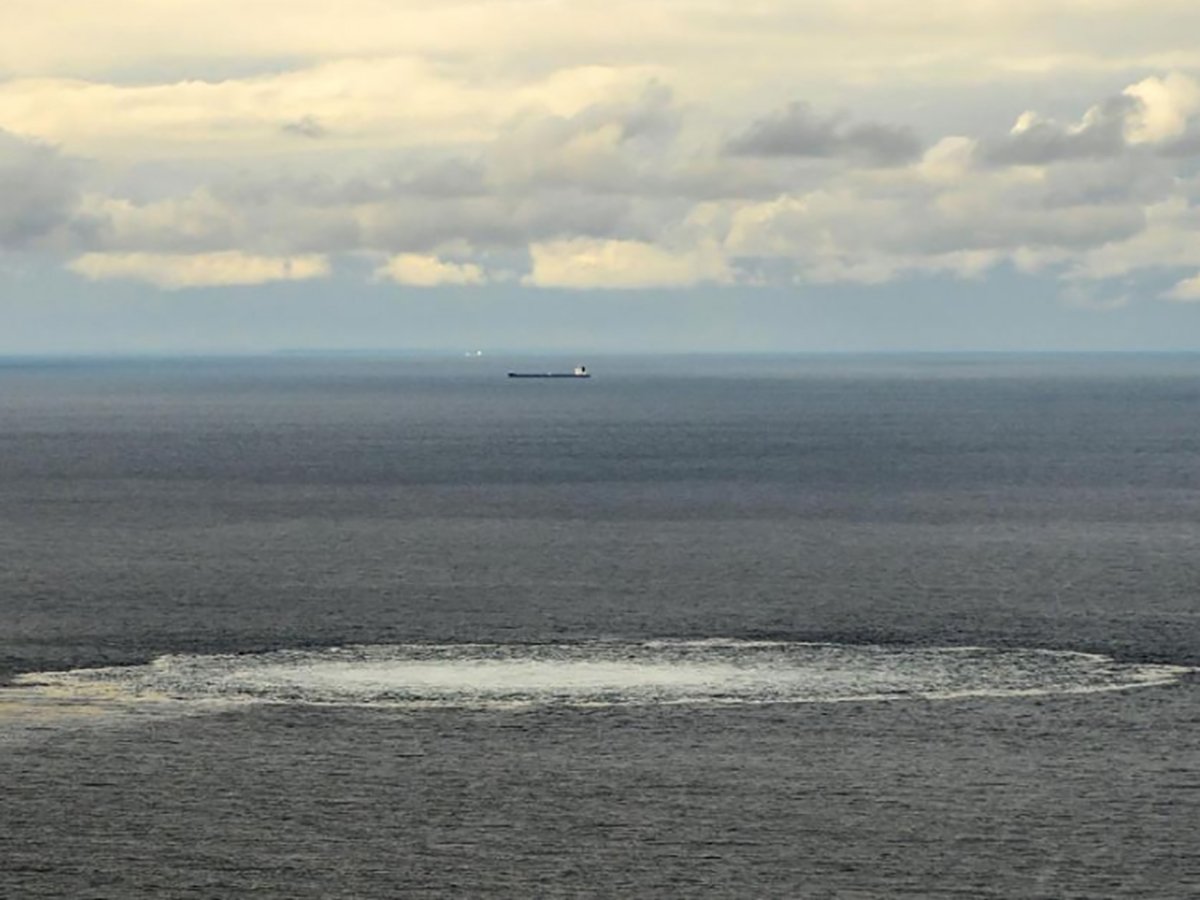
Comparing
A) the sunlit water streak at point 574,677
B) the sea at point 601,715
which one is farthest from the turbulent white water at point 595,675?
the sea at point 601,715

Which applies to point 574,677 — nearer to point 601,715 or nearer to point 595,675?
point 595,675

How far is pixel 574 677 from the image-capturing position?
7900cm

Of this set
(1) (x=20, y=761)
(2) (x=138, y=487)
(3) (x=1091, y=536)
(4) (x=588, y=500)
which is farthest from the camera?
(2) (x=138, y=487)

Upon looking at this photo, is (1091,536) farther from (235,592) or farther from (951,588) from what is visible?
(235,592)

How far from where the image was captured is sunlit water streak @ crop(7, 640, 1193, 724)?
73.9 meters

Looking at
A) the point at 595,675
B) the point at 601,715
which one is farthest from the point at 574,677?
the point at 601,715

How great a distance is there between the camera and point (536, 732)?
67750mm

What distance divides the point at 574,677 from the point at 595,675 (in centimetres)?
102

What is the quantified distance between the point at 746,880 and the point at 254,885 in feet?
39.4

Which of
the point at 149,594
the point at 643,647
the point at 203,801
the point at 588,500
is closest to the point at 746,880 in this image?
the point at 203,801

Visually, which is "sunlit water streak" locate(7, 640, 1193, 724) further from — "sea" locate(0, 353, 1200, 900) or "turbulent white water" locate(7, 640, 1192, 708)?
"sea" locate(0, 353, 1200, 900)

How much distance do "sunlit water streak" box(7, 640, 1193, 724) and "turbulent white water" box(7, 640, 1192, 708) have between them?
7 centimetres

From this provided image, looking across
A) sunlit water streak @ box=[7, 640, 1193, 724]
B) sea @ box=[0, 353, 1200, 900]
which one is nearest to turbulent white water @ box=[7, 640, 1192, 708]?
sunlit water streak @ box=[7, 640, 1193, 724]

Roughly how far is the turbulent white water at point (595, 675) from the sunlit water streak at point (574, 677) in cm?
7
